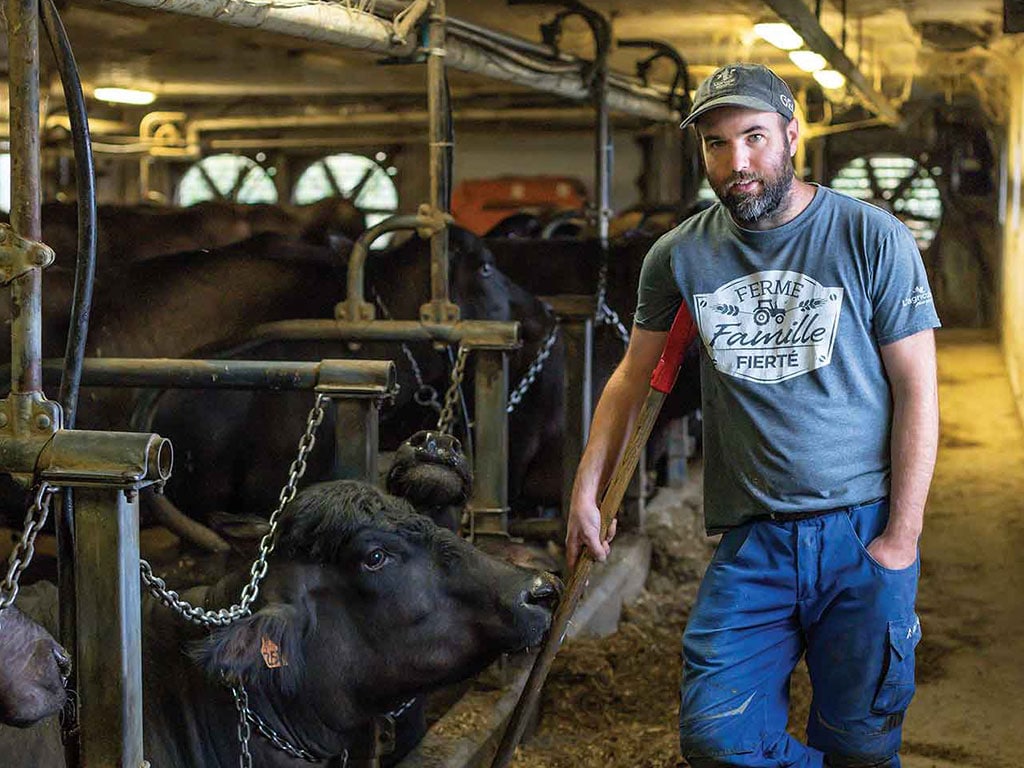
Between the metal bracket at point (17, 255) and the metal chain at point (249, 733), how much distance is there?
1.01 meters

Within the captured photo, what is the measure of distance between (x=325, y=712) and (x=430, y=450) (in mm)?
751

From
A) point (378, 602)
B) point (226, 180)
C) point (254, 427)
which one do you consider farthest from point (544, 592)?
point (226, 180)

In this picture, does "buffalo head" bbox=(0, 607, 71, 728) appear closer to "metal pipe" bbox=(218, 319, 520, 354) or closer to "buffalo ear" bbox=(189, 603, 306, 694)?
"buffalo ear" bbox=(189, 603, 306, 694)

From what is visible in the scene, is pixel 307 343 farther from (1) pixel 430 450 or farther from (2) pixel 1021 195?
(2) pixel 1021 195

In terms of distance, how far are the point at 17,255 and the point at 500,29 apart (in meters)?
7.76

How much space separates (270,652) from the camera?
3.25 m

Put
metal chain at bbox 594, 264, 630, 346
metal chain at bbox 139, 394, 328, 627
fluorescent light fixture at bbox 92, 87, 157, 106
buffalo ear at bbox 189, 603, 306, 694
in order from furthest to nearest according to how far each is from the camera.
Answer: fluorescent light fixture at bbox 92, 87, 157, 106
metal chain at bbox 594, 264, 630, 346
buffalo ear at bbox 189, 603, 306, 694
metal chain at bbox 139, 394, 328, 627

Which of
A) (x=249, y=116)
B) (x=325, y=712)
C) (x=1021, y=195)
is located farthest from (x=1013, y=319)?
(x=325, y=712)

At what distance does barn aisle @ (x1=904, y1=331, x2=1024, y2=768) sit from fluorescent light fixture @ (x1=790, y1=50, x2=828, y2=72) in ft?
8.94

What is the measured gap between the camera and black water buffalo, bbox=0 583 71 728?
246 centimetres

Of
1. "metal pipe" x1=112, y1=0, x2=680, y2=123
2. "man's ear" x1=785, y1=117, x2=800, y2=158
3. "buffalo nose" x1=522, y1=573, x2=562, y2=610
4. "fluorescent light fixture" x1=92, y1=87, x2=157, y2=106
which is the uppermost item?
"fluorescent light fixture" x1=92, y1=87, x2=157, y2=106

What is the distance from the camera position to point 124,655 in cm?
264

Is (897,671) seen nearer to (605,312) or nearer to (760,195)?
(760,195)

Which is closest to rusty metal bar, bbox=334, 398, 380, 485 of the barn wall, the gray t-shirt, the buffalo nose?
the buffalo nose
